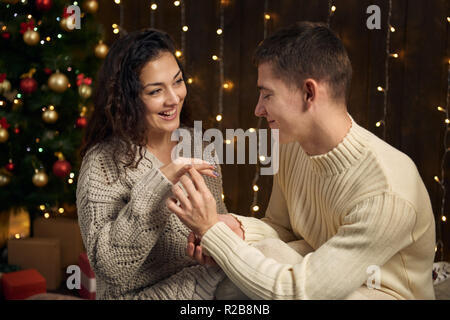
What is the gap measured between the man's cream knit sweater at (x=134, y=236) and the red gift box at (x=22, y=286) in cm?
104

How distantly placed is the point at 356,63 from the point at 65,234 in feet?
6.41

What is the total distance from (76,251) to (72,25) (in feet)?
4.30

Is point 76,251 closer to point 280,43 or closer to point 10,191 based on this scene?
point 10,191

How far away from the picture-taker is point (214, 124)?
2.82 meters

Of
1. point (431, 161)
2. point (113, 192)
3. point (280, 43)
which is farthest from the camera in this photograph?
point (431, 161)

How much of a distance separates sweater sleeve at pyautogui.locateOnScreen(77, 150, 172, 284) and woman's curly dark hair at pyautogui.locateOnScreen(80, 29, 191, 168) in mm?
161

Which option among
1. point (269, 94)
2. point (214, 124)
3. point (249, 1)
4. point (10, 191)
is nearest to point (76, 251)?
point (10, 191)

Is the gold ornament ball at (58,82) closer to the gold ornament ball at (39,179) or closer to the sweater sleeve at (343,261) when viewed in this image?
the gold ornament ball at (39,179)

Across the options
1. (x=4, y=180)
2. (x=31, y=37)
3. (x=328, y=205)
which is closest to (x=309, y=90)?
(x=328, y=205)

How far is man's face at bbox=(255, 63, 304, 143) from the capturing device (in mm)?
1224

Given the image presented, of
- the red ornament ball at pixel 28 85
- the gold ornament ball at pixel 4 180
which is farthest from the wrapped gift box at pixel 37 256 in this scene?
the red ornament ball at pixel 28 85

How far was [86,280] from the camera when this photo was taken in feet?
8.15

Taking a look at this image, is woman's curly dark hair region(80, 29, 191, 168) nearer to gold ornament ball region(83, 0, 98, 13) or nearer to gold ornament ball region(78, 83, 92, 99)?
gold ornament ball region(78, 83, 92, 99)

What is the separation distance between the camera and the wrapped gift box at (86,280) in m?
2.43
